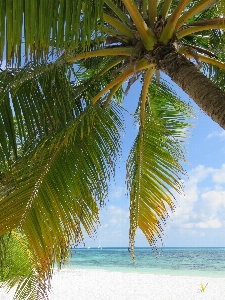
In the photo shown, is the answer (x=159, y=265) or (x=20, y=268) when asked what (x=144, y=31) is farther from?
(x=159, y=265)

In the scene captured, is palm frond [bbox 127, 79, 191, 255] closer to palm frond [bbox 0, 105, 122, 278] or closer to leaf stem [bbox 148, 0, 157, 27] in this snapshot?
palm frond [bbox 0, 105, 122, 278]

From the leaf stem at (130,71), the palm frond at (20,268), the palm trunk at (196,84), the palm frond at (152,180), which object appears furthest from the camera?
the palm frond at (20,268)

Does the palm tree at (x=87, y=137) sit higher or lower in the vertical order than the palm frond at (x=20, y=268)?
higher

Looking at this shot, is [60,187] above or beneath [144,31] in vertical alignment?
beneath

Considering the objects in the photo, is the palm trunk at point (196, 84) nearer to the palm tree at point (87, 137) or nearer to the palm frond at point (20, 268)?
the palm tree at point (87, 137)

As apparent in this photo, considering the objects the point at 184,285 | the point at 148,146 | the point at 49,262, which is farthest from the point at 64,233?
the point at 184,285

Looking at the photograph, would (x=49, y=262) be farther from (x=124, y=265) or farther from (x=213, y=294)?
(x=124, y=265)

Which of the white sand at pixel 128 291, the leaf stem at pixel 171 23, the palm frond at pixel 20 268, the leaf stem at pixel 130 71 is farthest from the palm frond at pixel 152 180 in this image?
the white sand at pixel 128 291

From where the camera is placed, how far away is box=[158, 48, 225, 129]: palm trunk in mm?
2617

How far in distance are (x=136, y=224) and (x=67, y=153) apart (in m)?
1.27

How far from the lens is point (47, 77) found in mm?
3723

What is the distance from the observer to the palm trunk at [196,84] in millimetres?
2617

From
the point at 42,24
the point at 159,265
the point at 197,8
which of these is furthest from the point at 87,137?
the point at 159,265

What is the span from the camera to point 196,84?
9.39 feet
